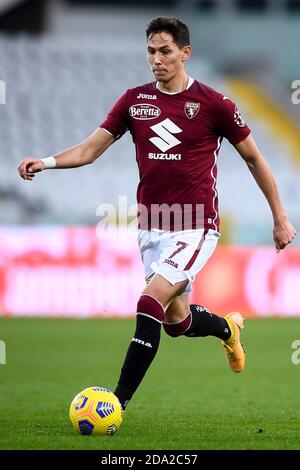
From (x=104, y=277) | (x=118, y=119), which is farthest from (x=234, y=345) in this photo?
(x=104, y=277)

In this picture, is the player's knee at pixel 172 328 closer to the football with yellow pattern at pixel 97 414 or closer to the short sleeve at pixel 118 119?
the football with yellow pattern at pixel 97 414

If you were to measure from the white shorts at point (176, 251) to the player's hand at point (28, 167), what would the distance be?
2.93ft

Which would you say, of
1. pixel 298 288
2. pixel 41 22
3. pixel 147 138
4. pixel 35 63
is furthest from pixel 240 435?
pixel 41 22

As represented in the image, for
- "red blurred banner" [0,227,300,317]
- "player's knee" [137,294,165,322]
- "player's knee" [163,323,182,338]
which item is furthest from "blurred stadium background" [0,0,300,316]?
"player's knee" [137,294,165,322]

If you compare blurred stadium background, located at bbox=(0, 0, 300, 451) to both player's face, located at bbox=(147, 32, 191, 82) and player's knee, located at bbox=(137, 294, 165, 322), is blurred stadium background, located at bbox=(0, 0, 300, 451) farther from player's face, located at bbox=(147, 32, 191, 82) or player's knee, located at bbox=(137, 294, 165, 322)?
player's face, located at bbox=(147, 32, 191, 82)

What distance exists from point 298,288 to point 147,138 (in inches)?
463

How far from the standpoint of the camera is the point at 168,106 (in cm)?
690

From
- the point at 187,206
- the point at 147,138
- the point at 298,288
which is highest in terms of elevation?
the point at 147,138

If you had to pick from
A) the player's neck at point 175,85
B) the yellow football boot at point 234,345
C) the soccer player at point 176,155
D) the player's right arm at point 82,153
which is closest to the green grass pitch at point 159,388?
the yellow football boot at point 234,345

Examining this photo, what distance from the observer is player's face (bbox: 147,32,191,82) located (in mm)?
6738

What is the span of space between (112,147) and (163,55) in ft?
56.9

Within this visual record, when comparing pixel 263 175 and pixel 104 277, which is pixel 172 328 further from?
pixel 104 277

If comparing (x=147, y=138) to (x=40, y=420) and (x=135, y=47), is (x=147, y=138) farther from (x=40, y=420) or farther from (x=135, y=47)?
(x=135, y=47)

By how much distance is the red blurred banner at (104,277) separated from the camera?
17.5m
